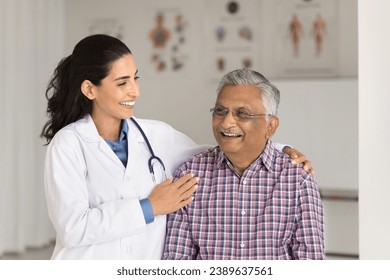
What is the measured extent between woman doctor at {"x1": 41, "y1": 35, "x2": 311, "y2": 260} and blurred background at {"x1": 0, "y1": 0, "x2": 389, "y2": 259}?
117 inches

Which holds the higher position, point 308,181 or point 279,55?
point 279,55

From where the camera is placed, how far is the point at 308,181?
80.0 inches

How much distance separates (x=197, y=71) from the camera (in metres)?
5.88

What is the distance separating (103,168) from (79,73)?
0.35 m

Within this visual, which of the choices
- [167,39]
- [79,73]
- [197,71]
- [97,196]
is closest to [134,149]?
[97,196]

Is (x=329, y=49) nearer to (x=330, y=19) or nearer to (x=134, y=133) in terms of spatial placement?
(x=330, y=19)

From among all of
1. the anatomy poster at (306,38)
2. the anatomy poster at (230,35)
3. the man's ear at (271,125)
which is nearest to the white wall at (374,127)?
the man's ear at (271,125)

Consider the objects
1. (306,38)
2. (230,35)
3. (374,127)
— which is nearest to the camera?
(374,127)

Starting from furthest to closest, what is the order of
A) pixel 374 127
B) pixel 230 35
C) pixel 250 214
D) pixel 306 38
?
pixel 230 35 → pixel 306 38 → pixel 250 214 → pixel 374 127

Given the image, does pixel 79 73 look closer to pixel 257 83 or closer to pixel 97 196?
pixel 97 196

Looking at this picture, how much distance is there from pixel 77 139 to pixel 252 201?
673mm

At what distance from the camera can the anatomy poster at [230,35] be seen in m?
5.65
